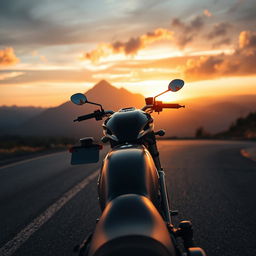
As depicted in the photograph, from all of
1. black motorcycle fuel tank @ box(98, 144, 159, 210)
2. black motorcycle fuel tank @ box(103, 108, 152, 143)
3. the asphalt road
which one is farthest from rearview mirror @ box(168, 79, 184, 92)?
the asphalt road

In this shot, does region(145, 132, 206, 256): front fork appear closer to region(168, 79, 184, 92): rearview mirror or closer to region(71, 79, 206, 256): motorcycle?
region(71, 79, 206, 256): motorcycle

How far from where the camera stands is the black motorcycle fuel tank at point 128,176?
2.54 m

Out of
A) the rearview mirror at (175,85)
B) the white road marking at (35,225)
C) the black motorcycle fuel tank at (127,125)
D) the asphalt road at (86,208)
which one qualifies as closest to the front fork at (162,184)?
the black motorcycle fuel tank at (127,125)

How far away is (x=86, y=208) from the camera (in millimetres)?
5871

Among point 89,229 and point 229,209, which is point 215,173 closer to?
point 229,209

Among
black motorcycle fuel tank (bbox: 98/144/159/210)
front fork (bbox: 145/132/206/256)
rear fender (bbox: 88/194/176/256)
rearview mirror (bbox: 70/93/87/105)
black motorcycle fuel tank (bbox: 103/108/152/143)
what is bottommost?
front fork (bbox: 145/132/206/256)

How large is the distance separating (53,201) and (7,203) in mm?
825

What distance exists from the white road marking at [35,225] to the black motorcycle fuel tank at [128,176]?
1.86 metres

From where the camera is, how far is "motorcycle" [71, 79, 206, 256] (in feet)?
6.15

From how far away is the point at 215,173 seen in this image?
9.51 meters

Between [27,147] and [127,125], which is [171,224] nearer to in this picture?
[127,125]

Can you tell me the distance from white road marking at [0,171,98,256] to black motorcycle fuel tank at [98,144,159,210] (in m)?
1.86

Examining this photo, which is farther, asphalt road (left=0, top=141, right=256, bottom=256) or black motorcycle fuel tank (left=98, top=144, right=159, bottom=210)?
asphalt road (left=0, top=141, right=256, bottom=256)

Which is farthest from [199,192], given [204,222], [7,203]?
[7,203]
